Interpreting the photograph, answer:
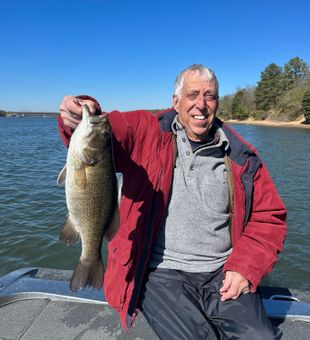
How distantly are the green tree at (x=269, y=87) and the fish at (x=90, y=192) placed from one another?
82132mm

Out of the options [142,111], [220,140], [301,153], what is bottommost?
[301,153]

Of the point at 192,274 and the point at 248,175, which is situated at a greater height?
the point at 248,175

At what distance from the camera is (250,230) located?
3.14m

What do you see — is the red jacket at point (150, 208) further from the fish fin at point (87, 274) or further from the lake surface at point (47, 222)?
the lake surface at point (47, 222)

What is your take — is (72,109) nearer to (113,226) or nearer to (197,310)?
(113,226)

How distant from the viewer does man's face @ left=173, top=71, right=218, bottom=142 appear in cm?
322

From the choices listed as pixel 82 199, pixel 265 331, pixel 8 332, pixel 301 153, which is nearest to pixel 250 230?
pixel 265 331

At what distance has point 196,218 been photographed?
3.04 m

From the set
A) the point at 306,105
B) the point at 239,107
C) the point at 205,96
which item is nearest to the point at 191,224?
the point at 205,96

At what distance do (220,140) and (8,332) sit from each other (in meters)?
2.63

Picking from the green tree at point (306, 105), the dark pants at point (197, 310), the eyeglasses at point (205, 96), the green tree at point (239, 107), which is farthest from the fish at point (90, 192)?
the green tree at point (239, 107)

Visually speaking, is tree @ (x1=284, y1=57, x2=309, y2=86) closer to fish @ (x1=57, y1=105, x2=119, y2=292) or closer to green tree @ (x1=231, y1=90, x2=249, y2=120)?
green tree @ (x1=231, y1=90, x2=249, y2=120)

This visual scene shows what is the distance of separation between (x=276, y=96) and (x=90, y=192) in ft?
276

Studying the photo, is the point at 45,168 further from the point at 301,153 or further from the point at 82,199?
the point at 301,153
